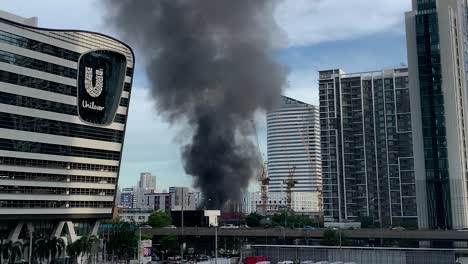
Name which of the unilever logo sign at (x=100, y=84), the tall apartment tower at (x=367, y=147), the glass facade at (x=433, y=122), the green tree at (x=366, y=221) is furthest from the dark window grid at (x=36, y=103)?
the tall apartment tower at (x=367, y=147)

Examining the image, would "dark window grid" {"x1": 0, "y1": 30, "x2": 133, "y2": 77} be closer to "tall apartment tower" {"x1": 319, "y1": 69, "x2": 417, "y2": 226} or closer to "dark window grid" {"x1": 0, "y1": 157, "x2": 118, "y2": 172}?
"dark window grid" {"x1": 0, "y1": 157, "x2": 118, "y2": 172}

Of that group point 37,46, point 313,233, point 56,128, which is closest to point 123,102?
point 56,128

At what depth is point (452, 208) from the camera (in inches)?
3959

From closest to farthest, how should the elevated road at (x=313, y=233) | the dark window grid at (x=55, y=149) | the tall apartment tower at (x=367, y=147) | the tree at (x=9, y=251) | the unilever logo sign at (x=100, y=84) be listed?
the tree at (x=9, y=251), the dark window grid at (x=55, y=149), the unilever logo sign at (x=100, y=84), the elevated road at (x=313, y=233), the tall apartment tower at (x=367, y=147)

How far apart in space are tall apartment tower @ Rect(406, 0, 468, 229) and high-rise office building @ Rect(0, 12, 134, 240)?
61458 millimetres

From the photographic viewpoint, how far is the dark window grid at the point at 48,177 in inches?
2512

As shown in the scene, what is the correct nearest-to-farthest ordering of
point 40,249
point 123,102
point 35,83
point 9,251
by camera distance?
point 9,251 < point 40,249 < point 35,83 < point 123,102

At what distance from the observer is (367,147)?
483 ft

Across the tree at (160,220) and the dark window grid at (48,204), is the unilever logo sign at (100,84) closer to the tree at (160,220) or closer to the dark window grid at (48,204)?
the dark window grid at (48,204)

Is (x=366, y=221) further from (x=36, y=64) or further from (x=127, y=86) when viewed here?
(x=36, y=64)

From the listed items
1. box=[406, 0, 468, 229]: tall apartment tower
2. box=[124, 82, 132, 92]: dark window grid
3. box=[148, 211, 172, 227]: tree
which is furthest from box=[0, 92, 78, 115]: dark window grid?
box=[406, 0, 468, 229]: tall apartment tower

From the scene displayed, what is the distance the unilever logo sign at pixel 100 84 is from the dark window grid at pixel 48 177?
8.72 metres

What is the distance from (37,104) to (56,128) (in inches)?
187

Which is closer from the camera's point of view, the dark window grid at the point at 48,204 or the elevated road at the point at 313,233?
the dark window grid at the point at 48,204
